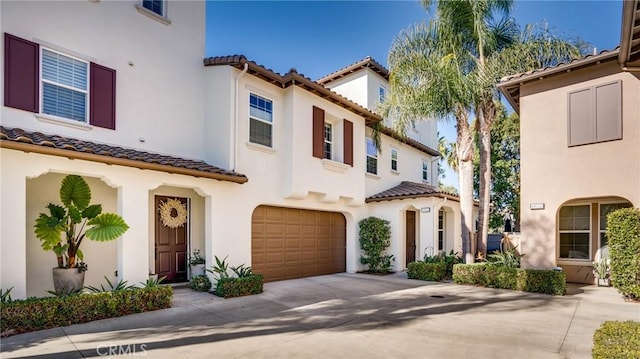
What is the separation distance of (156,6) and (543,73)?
38.8ft

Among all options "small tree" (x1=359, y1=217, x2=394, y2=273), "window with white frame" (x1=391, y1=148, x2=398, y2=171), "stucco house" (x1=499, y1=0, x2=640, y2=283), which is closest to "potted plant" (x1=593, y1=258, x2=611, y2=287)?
"stucco house" (x1=499, y1=0, x2=640, y2=283)

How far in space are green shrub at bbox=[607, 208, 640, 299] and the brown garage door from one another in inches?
354

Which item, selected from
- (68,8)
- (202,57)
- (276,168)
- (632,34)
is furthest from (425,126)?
(68,8)

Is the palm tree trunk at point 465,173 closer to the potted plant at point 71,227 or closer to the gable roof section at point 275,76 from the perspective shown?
the gable roof section at point 275,76

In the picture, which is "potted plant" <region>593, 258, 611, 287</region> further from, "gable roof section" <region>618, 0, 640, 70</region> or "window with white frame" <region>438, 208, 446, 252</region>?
"window with white frame" <region>438, 208, 446, 252</region>

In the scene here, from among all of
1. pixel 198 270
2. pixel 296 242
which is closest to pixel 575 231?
pixel 296 242

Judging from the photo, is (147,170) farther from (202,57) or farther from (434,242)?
(434,242)

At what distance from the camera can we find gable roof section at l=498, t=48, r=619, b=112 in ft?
33.1

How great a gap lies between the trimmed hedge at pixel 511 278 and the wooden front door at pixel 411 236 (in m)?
4.87

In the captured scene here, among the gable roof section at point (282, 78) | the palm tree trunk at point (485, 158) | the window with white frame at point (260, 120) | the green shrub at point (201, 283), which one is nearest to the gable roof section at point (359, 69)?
the gable roof section at point (282, 78)

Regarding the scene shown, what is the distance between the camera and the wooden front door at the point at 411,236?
17.2 m

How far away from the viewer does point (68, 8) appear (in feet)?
29.2

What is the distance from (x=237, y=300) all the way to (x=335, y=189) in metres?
5.97

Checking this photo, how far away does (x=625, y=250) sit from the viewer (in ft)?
29.8
